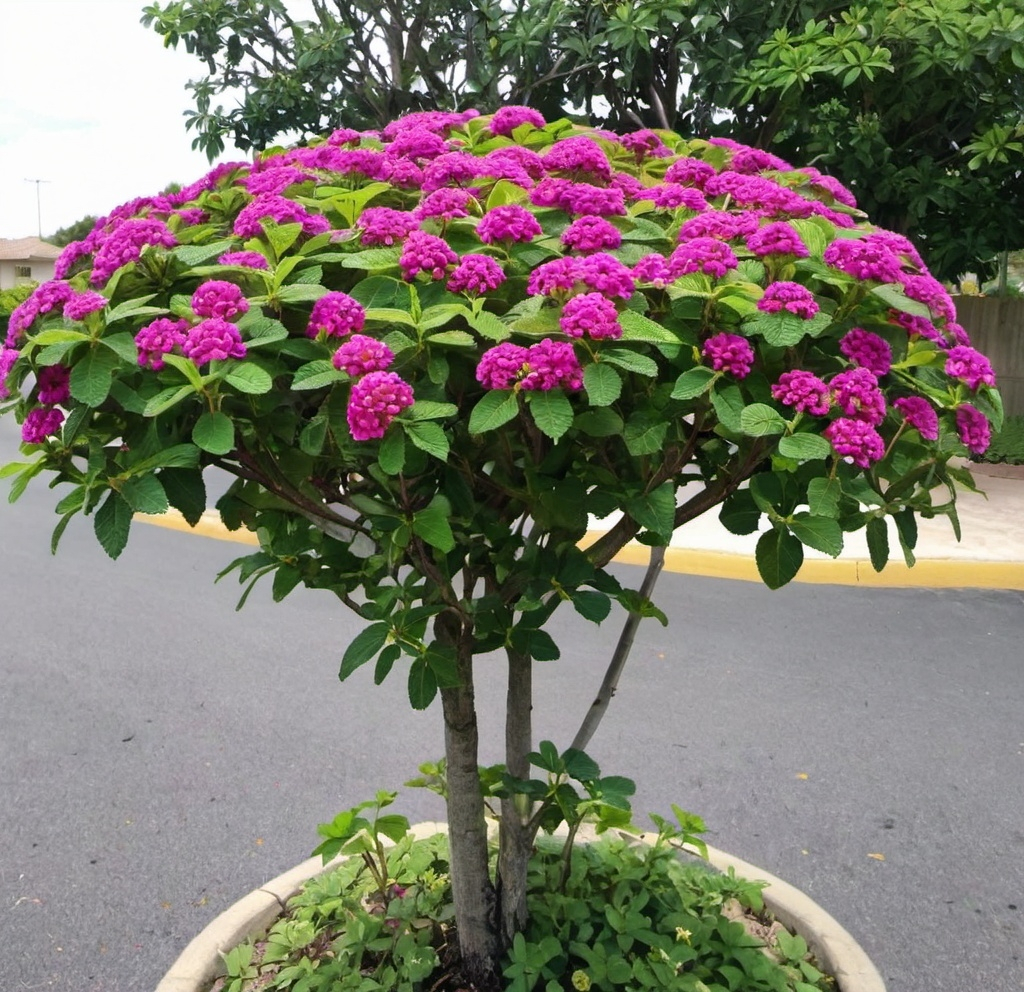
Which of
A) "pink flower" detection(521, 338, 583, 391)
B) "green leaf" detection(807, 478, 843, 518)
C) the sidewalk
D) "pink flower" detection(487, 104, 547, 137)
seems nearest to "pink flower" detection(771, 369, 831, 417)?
"green leaf" detection(807, 478, 843, 518)

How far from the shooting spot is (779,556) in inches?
68.5

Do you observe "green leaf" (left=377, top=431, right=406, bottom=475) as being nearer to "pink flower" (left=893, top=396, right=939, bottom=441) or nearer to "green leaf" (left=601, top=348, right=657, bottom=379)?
"green leaf" (left=601, top=348, right=657, bottom=379)

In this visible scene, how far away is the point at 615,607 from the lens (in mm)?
6625

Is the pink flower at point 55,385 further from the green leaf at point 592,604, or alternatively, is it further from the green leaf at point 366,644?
the green leaf at point 592,604

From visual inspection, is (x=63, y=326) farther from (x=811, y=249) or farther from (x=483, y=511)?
(x=811, y=249)

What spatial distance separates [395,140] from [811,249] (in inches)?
36.7

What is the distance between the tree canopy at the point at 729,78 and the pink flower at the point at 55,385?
279 inches

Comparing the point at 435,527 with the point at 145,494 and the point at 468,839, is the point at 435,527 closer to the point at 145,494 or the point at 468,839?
the point at 145,494

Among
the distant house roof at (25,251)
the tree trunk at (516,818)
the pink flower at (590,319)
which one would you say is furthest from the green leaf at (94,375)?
the distant house roof at (25,251)

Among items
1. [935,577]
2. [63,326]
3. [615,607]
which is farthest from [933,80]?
[63,326]

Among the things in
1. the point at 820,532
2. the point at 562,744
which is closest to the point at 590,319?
the point at 820,532

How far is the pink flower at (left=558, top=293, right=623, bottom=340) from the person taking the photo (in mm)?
1520

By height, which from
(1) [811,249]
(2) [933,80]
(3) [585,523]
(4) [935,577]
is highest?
(2) [933,80]

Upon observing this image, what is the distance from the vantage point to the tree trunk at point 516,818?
2428mm
